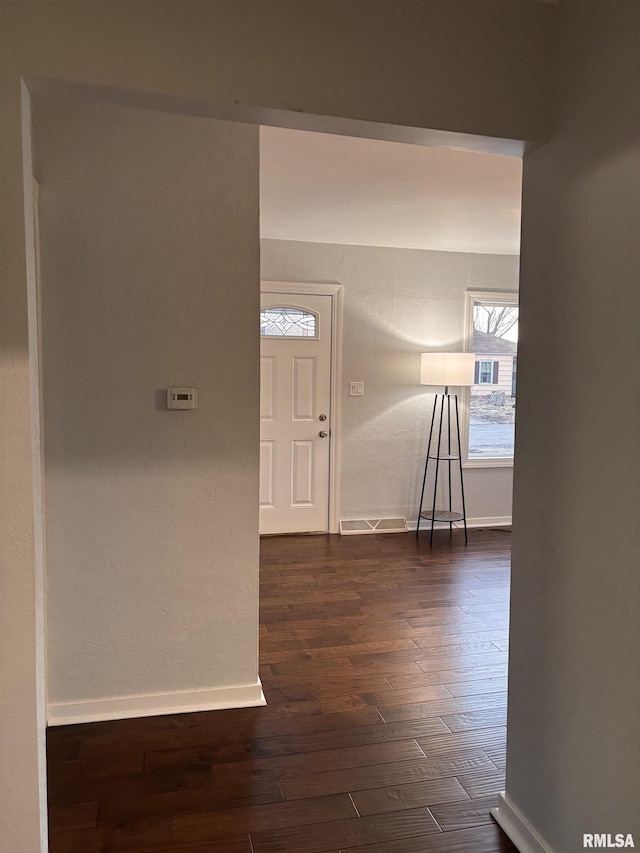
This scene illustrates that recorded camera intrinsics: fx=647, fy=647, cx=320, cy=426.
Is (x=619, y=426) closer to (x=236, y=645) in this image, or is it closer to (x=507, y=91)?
(x=507, y=91)

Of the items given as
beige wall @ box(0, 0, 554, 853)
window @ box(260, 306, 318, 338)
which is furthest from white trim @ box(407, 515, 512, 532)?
beige wall @ box(0, 0, 554, 853)

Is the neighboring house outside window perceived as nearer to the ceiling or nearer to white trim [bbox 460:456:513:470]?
white trim [bbox 460:456:513:470]

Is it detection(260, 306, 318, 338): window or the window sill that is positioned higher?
detection(260, 306, 318, 338): window

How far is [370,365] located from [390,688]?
10.1 feet

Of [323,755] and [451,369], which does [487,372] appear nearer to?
[451,369]

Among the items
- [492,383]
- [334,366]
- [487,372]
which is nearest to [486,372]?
[487,372]

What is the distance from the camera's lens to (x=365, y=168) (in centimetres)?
325

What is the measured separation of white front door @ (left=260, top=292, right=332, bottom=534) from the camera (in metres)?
5.21

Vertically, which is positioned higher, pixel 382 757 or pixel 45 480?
pixel 45 480

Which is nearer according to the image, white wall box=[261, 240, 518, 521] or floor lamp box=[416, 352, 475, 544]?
floor lamp box=[416, 352, 475, 544]

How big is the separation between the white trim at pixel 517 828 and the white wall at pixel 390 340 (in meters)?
3.47

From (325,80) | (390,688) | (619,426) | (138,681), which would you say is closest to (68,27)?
(325,80)

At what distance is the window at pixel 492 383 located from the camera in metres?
5.69

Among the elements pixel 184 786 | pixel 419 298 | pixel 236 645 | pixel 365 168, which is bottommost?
pixel 184 786
